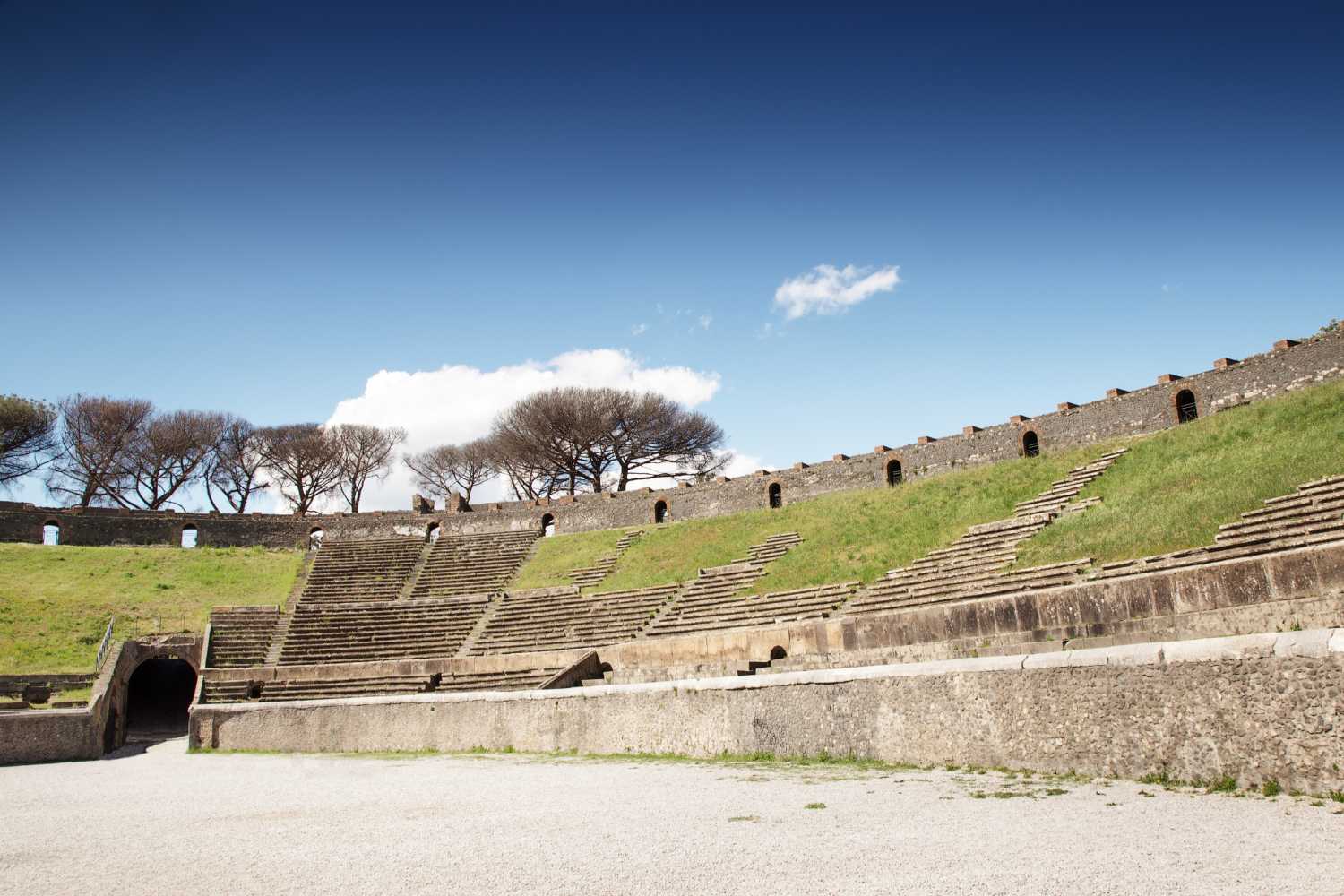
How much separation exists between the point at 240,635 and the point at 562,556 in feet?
38.2

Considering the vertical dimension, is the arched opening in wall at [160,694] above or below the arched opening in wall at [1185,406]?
below

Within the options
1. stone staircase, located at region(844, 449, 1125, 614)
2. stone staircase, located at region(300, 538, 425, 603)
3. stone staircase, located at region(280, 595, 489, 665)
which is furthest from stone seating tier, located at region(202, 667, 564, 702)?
stone staircase, located at region(844, 449, 1125, 614)

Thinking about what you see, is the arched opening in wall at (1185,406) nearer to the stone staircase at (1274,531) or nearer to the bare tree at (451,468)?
the stone staircase at (1274,531)

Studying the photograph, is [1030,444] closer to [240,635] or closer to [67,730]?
[240,635]

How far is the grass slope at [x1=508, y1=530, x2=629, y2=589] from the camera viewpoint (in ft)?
104

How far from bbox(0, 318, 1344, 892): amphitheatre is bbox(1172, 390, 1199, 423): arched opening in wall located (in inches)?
2.7

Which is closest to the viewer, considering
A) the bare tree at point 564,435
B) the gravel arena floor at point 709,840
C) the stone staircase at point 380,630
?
the gravel arena floor at point 709,840

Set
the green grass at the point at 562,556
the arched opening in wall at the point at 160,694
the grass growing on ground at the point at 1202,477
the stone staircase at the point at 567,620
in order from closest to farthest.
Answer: the grass growing on ground at the point at 1202,477 < the stone staircase at the point at 567,620 < the arched opening in wall at the point at 160,694 < the green grass at the point at 562,556

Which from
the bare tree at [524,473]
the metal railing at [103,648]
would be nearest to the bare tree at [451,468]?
the bare tree at [524,473]

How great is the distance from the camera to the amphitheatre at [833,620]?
7.43 m

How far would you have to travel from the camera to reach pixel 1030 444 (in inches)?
1134

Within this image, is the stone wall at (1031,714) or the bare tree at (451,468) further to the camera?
the bare tree at (451,468)

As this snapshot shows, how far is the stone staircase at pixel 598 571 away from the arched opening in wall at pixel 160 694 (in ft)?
40.8

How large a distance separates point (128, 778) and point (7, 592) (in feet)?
68.8
